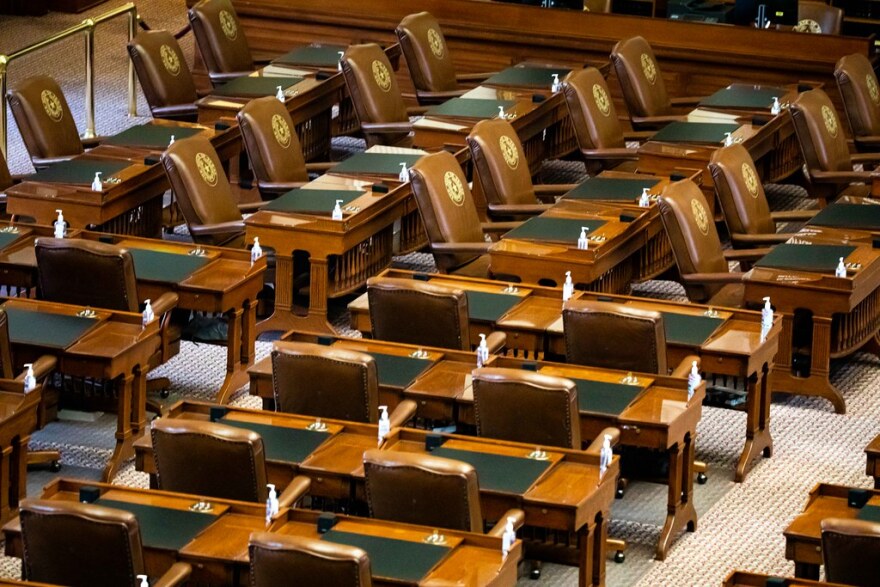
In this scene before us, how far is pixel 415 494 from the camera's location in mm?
6164

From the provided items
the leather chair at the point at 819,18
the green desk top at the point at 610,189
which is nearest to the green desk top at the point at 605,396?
the green desk top at the point at 610,189

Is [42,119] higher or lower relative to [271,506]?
higher

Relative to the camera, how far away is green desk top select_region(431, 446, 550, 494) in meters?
6.48

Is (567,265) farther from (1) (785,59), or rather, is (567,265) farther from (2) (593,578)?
(1) (785,59)

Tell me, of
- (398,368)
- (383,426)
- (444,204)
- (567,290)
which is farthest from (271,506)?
(444,204)

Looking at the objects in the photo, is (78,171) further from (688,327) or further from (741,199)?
(688,327)

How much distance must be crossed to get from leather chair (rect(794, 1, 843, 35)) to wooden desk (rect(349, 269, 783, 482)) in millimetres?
4550

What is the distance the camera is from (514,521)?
620 cm

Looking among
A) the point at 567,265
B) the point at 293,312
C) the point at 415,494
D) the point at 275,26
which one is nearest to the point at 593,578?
the point at 415,494

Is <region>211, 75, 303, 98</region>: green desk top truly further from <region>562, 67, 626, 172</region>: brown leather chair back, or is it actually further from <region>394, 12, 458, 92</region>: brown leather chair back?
<region>562, 67, 626, 172</region>: brown leather chair back

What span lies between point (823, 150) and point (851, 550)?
4.73 m

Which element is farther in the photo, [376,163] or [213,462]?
[376,163]

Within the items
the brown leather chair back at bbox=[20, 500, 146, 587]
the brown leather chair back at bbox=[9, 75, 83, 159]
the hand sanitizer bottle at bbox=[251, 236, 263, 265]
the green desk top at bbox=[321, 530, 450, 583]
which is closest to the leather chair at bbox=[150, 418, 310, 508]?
the green desk top at bbox=[321, 530, 450, 583]

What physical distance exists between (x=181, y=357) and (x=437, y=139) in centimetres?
202
